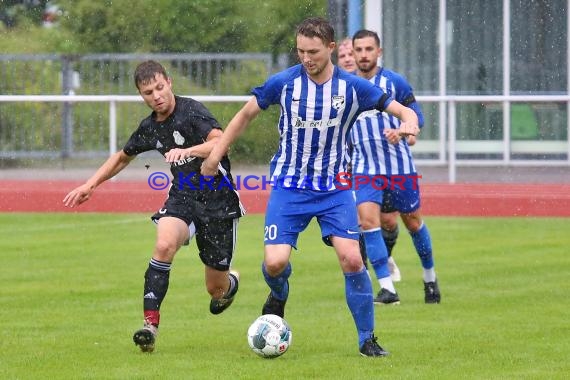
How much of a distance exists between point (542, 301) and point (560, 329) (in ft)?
4.23

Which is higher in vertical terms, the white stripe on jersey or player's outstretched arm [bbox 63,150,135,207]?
the white stripe on jersey

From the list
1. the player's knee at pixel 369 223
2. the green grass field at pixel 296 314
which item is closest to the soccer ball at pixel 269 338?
the green grass field at pixel 296 314

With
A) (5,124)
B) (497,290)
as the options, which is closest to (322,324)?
(497,290)

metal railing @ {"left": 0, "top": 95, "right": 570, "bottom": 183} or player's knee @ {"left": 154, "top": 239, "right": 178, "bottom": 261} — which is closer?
player's knee @ {"left": 154, "top": 239, "right": 178, "bottom": 261}

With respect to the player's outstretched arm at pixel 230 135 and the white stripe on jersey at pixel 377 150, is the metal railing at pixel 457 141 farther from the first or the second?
the player's outstretched arm at pixel 230 135

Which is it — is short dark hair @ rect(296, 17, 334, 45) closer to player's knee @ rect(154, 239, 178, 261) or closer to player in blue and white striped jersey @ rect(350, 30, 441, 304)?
player's knee @ rect(154, 239, 178, 261)

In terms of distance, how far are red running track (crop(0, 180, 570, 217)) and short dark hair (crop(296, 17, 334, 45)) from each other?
915 cm

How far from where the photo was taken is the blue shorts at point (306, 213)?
7379 millimetres

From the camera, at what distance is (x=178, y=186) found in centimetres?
783

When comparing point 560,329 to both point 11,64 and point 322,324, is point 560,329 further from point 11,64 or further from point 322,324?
point 11,64

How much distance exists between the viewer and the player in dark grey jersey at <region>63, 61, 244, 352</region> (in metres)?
7.51

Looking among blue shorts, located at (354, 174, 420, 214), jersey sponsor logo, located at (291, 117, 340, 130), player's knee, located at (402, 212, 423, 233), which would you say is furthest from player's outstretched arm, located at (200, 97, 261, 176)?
player's knee, located at (402, 212, 423, 233)

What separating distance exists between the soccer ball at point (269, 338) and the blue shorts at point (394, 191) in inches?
105

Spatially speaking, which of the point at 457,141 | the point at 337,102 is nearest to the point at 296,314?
the point at 337,102
